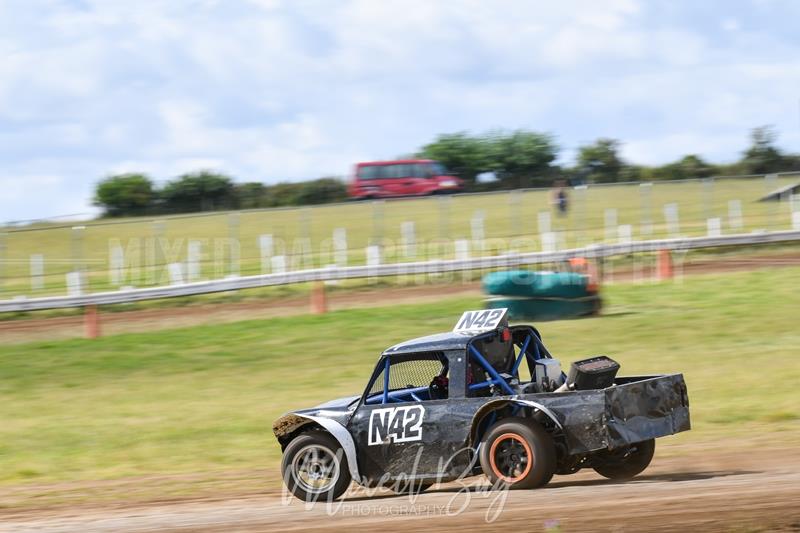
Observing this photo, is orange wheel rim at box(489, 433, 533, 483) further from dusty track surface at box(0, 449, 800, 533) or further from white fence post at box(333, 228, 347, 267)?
white fence post at box(333, 228, 347, 267)

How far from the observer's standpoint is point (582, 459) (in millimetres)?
8680

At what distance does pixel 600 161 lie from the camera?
59.2m

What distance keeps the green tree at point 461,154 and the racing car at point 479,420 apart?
48014mm

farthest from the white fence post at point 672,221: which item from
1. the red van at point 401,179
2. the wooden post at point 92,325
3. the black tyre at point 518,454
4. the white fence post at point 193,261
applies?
the black tyre at point 518,454

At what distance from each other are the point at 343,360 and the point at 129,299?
985cm

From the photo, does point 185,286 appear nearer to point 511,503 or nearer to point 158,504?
point 158,504

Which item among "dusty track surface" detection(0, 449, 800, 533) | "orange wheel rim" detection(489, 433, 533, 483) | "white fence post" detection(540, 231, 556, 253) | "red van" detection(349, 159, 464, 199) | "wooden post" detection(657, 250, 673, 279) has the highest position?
"red van" detection(349, 159, 464, 199)

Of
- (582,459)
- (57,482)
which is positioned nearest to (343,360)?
(57,482)

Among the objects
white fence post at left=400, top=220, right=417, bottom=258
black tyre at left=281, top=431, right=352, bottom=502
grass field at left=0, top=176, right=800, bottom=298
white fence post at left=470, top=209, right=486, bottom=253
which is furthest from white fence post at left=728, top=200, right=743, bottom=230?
black tyre at left=281, top=431, right=352, bottom=502

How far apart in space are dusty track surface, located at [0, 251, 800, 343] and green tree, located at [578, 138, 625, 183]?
29.3 m

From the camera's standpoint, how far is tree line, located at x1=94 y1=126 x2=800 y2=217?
179 ft

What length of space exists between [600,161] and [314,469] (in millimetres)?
51996

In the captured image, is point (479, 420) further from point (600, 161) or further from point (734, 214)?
point (600, 161)

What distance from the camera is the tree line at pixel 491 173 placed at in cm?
5469
